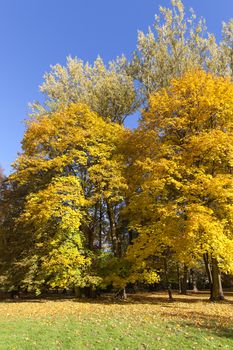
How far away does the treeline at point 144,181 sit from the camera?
17.8 m

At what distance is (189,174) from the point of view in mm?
18422

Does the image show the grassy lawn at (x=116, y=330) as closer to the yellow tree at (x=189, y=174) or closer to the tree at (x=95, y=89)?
the yellow tree at (x=189, y=174)

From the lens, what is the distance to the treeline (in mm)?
17766

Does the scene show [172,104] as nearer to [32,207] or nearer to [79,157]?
[79,157]

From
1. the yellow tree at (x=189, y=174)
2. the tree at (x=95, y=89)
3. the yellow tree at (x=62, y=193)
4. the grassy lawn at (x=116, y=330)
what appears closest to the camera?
the grassy lawn at (x=116, y=330)

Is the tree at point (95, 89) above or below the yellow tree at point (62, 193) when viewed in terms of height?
above

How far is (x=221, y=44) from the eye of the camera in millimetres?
26094

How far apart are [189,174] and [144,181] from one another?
3004 millimetres

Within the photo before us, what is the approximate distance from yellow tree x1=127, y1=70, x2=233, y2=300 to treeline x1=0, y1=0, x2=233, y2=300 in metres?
0.06

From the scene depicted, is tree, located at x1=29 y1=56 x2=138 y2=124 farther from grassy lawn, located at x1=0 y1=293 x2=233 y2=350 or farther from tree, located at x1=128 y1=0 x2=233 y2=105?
grassy lawn, located at x1=0 y1=293 x2=233 y2=350

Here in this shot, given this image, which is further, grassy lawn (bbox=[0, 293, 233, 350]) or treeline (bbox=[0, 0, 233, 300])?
treeline (bbox=[0, 0, 233, 300])

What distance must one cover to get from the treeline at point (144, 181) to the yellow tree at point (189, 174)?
6 centimetres

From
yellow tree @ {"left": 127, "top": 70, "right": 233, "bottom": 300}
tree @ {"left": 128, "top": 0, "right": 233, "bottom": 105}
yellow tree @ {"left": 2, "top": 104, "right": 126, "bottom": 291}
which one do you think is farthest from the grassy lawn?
tree @ {"left": 128, "top": 0, "right": 233, "bottom": 105}

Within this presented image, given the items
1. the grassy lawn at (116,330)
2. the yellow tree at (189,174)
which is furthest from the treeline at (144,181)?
the grassy lawn at (116,330)
